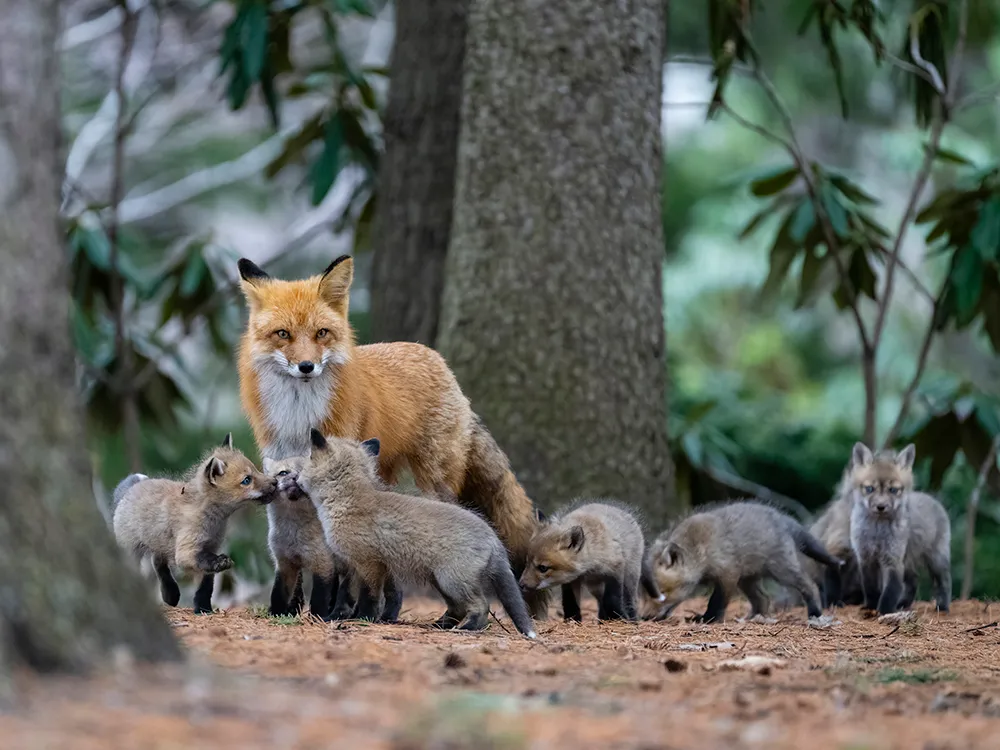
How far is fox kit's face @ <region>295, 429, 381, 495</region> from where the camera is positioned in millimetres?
6477

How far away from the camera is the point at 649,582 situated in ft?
26.3

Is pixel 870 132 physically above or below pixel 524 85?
above

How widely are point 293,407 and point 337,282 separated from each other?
836 millimetres

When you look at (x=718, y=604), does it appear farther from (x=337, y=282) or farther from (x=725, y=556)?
(x=337, y=282)

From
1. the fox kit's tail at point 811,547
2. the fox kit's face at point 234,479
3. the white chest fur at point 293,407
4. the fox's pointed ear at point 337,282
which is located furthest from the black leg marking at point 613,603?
the fox's pointed ear at point 337,282

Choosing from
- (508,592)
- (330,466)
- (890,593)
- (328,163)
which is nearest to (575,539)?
(508,592)

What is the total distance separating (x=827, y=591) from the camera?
28.8ft

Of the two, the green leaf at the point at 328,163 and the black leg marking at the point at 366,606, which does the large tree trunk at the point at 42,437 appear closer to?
the black leg marking at the point at 366,606

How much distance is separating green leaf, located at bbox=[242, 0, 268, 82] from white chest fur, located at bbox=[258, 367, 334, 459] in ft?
14.4

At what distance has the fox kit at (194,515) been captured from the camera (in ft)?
22.3

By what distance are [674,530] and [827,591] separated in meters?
1.32

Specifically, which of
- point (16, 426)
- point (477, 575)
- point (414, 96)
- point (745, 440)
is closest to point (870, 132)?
point (745, 440)

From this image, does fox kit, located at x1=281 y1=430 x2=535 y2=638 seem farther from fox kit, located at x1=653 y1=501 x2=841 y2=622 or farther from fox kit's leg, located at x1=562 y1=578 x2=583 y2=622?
fox kit, located at x1=653 y1=501 x2=841 y2=622

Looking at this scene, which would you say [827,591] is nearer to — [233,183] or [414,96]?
[414,96]
